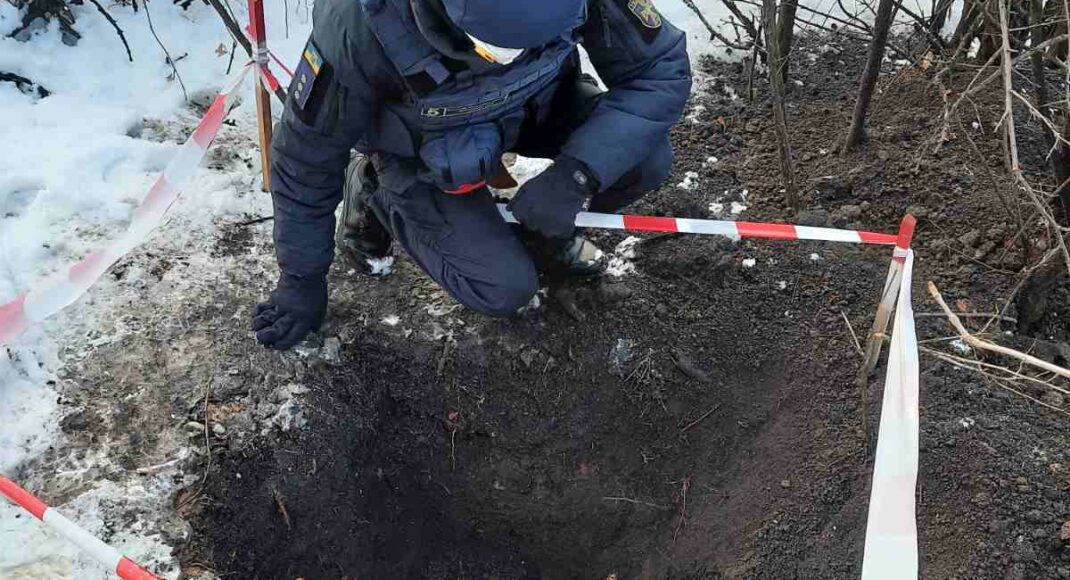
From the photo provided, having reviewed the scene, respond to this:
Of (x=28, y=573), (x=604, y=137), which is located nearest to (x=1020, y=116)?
(x=604, y=137)

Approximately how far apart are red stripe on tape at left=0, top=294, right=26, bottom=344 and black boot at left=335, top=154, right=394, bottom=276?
0.95m

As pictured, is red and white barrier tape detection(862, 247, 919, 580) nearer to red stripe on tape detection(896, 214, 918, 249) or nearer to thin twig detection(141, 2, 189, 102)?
red stripe on tape detection(896, 214, 918, 249)

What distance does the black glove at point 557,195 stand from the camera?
242 centimetres

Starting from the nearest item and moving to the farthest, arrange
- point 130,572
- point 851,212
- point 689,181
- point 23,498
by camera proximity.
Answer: point 130,572
point 23,498
point 851,212
point 689,181

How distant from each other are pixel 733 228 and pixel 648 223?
25cm

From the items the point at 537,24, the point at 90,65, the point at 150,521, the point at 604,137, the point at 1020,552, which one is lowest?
the point at 150,521

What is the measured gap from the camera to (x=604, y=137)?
2.43 metres

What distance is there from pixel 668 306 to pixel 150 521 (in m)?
1.64

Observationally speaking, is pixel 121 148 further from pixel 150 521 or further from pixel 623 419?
pixel 623 419

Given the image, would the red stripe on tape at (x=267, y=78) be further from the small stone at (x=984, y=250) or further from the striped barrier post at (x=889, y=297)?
the small stone at (x=984, y=250)

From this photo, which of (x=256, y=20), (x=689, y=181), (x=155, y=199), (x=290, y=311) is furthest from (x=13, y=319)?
(x=689, y=181)

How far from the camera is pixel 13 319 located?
2506 mm

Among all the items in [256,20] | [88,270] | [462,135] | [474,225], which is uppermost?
[256,20]

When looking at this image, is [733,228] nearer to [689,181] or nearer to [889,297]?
[889,297]
